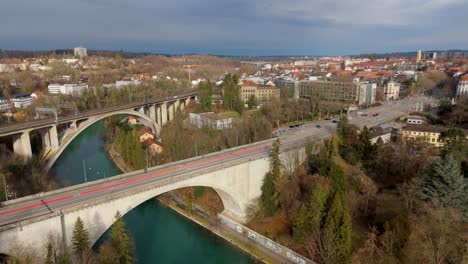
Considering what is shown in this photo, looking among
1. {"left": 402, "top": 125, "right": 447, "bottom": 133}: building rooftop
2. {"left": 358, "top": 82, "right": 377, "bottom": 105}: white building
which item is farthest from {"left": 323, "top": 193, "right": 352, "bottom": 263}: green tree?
{"left": 358, "top": 82, "right": 377, "bottom": 105}: white building

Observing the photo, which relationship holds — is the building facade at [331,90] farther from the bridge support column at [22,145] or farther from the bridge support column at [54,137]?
the bridge support column at [22,145]

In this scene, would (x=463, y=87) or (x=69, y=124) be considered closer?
(x=69, y=124)

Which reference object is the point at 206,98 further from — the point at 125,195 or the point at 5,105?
the point at 5,105

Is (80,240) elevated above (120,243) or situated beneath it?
elevated above

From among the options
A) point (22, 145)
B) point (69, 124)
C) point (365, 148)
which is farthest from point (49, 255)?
point (365, 148)

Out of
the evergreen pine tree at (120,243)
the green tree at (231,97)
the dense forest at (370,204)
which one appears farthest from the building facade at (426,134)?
the evergreen pine tree at (120,243)

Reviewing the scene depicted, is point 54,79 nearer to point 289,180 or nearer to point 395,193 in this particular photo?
point 289,180

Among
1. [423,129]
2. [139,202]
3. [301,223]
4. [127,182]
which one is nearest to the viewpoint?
[139,202]
